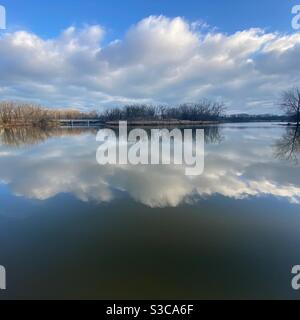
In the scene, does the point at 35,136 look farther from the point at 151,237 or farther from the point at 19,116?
the point at 19,116

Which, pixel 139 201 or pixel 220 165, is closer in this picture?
pixel 139 201

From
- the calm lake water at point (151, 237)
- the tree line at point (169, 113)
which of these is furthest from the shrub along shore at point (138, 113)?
the calm lake water at point (151, 237)

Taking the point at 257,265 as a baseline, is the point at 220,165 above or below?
above

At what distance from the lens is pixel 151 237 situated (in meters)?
3.07

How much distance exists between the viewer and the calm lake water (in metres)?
2.28

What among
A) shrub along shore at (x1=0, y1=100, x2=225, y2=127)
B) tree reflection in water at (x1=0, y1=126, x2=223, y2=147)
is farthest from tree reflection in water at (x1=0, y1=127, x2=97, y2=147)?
shrub along shore at (x1=0, y1=100, x2=225, y2=127)

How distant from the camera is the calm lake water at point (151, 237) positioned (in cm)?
Result: 228

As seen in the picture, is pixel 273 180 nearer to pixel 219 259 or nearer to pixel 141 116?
pixel 219 259

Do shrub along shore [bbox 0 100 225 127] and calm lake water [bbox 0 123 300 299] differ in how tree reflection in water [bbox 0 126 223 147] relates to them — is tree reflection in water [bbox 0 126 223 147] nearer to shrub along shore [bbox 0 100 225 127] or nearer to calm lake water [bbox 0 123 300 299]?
calm lake water [bbox 0 123 300 299]

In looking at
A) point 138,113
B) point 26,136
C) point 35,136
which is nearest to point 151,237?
point 35,136

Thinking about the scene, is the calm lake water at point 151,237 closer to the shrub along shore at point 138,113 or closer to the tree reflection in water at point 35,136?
the tree reflection in water at point 35,136

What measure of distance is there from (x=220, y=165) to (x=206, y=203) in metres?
3.27

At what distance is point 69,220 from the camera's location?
363 centimetres
